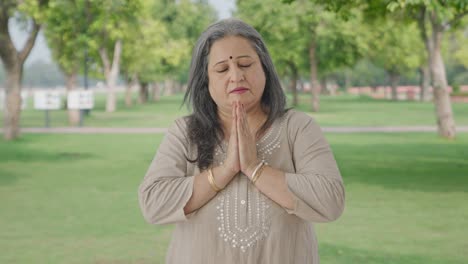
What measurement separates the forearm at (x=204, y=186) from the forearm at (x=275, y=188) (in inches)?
4.4

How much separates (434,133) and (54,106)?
15172 millimetres

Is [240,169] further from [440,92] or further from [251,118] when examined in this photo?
[440,92]

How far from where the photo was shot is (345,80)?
416 feet

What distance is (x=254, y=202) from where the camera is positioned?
2.63 meters

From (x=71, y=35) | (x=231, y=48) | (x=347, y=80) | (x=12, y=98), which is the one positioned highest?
(x=71, y=35)

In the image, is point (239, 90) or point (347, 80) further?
point (347, 80)

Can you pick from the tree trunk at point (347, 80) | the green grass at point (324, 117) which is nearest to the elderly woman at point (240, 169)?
the green grass at point (324, 117)

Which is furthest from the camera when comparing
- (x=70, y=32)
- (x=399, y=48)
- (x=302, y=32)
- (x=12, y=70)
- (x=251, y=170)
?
(x=399, y=48)

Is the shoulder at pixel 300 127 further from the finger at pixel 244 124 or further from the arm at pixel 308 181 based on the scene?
the finger at pixel 244 124

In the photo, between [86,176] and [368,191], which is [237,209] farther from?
[86,176]

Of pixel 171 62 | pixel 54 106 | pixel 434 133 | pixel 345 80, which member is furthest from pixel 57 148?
pixel 345 80

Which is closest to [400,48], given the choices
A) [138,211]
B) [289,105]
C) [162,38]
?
[162,38]

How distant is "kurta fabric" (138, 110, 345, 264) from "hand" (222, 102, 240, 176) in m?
0.06

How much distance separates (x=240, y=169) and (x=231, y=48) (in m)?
0.42
